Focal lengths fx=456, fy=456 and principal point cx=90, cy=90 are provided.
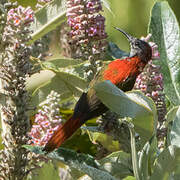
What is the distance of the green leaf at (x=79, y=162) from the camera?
0.94m

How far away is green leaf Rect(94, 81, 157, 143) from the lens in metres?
0.85

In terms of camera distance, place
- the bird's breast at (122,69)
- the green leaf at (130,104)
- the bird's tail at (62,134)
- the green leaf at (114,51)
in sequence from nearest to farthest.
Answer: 1. the green leaf at (130,104)
2. the bird's tail at (62,134)
3. the bird's breast at (122,69)
4. the green leaf at (114,51)

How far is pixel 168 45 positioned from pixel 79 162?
537 millimetres

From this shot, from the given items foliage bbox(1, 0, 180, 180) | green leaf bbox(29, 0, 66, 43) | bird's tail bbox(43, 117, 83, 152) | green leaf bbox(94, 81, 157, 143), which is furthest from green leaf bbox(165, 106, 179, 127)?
green leaf bbox(29, 0, 66, 43)

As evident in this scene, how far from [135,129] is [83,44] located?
303mm

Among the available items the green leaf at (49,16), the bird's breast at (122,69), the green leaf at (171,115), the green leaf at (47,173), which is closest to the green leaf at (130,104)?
the green leaf at (171,115)

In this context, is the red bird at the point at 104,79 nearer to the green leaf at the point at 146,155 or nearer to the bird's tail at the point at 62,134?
the bird's tail at the point at 62,134

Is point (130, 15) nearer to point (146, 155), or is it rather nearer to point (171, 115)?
point (171, 115)

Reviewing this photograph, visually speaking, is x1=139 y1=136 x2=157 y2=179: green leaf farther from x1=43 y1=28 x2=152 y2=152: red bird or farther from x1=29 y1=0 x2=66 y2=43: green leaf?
x1=29 y1=0 x2=66 y2=43: green leaf

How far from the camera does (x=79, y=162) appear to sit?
97 centimetres

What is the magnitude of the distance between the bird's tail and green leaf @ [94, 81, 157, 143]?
18cm

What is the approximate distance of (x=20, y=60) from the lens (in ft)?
3.47

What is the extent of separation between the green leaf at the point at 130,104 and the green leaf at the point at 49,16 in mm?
533

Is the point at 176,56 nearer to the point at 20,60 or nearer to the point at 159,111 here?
the point at 159,111
